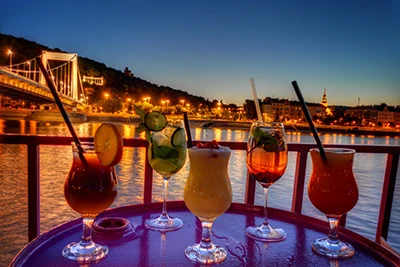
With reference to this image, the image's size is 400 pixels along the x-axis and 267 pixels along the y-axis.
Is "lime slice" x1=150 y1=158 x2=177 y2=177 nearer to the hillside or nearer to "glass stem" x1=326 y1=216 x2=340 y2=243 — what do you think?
"glass stem" x1=326 y1=216 x2=340 y2=243

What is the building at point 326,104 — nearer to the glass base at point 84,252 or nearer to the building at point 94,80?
the building at point 94,80

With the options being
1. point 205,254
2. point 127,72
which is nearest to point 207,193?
point 205,254

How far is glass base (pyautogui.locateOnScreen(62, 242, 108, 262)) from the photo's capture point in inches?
35.6

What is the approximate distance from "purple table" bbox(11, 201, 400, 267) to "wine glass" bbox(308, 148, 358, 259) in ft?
0.12

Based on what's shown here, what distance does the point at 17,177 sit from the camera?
42.5 feet

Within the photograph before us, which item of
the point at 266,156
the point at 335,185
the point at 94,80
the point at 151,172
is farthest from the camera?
the point at 94,80

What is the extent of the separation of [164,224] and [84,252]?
30 centimetres

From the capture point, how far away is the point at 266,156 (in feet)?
3.73

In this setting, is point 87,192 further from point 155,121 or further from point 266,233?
point 266,233

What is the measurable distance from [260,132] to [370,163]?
21.7m

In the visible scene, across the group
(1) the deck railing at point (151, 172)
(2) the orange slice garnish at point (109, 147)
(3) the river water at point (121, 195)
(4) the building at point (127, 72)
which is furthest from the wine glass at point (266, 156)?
(4) the building at point (127, 72)

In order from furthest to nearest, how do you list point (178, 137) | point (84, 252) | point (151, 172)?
point (151, 172) → point (178, 137) → point (84, 252)

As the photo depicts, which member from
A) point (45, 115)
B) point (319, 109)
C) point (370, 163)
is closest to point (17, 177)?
point (370, 163)

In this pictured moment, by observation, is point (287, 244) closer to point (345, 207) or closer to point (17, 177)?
point (345, 207)
